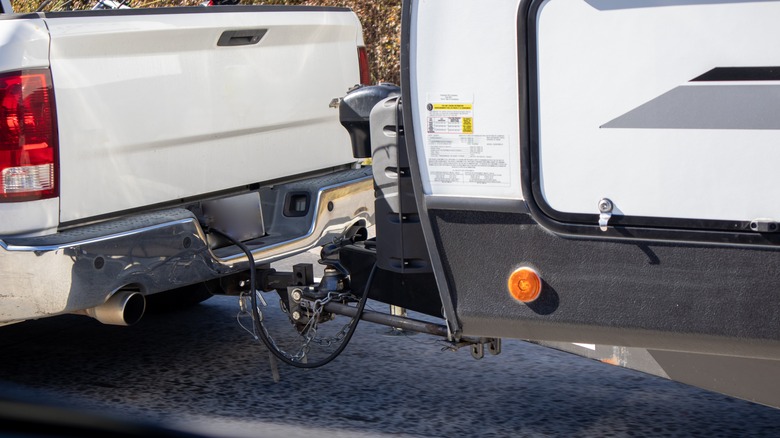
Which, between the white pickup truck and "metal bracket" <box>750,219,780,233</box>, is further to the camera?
the white pickup truck

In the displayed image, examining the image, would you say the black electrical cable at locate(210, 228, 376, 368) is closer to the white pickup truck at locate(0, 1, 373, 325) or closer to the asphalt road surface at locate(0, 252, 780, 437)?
the white pickup truck at locate(0, 1, 373, 325)

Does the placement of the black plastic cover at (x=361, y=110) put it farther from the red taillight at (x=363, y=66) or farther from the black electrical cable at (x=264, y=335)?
the red taillight at (x=363, y=66)

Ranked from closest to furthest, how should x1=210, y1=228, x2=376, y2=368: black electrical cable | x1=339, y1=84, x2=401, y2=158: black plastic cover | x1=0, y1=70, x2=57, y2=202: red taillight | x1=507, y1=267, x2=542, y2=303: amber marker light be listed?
x1=507, y1=267, x2=542, y2=303: amber marker light < x1=0, y1=70, x2=57, y2=202: red taillight < x1=339, y1=84, x2=401, y2=158: black plastic cover < x1=210, y1=228, x2=376, y2=368: black electrical cable

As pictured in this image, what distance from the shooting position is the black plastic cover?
4.16m

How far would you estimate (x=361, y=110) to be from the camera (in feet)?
13.7

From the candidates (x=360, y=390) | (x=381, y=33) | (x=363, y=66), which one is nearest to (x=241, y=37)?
(x=363, y=66)

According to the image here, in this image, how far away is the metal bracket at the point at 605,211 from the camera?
9.93 ft

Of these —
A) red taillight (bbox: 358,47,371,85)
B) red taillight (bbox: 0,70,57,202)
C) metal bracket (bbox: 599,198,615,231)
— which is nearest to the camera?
metal bracket (bbox: 599,198,615,231)

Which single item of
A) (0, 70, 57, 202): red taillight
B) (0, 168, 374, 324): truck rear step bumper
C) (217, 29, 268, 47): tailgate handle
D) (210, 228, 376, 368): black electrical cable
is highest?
(217, 29, 268, 47): tailgate handle

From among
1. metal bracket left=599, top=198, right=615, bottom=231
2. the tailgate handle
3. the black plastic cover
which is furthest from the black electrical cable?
metal bracket left=599, top=198, right=615, bottom=231

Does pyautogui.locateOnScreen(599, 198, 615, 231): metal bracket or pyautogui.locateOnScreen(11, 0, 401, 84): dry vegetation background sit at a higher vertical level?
pyautogui.locateOnScreen(11, 0, 401, 84): dry vegetation background

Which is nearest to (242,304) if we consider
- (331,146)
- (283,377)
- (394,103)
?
(283,377)

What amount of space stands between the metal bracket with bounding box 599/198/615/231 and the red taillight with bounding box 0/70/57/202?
2.21 metres

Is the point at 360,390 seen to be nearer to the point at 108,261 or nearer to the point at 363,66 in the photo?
the point at 108,261
